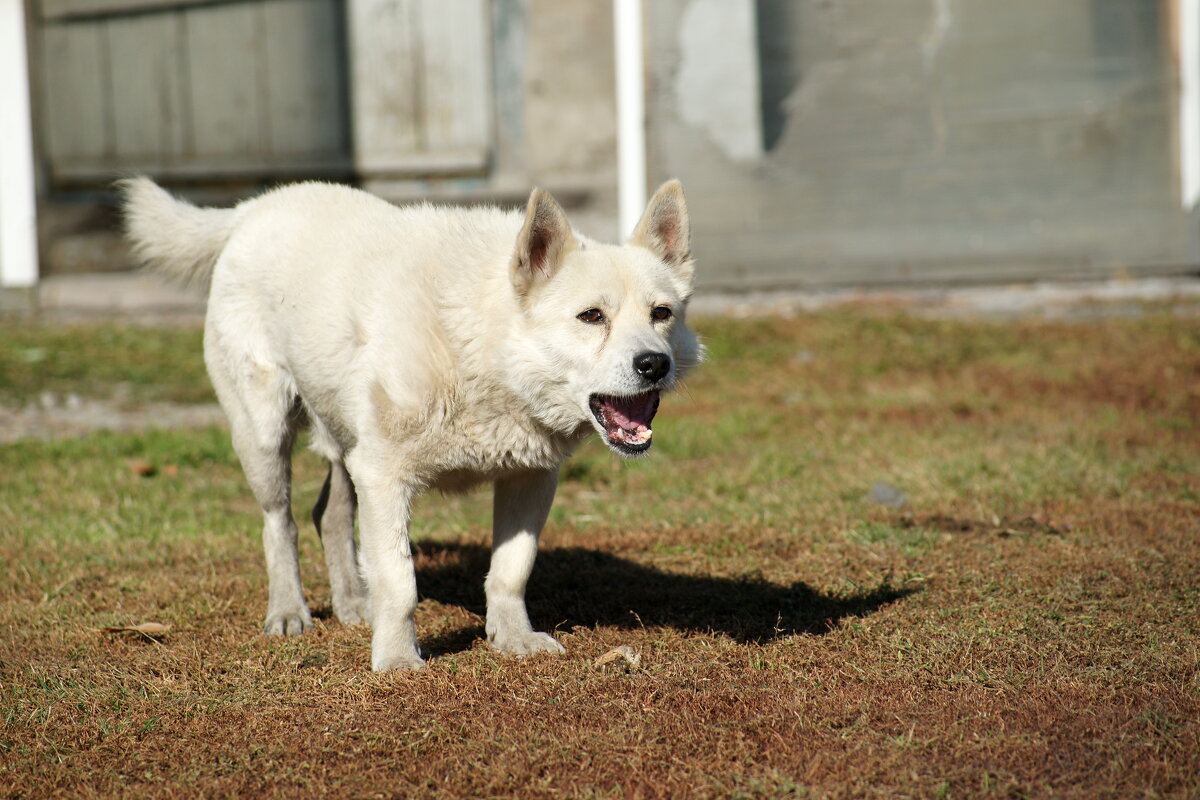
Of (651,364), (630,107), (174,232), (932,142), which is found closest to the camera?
(651,364)

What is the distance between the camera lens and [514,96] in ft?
39.1

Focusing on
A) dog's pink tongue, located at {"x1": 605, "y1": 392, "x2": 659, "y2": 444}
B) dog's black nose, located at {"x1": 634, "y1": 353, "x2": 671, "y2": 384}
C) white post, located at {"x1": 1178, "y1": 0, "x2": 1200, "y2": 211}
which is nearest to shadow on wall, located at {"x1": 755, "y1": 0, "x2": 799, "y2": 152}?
white post, located at {"x1": 1178, "y1": 0, "x2": 1200, "y2": 211}

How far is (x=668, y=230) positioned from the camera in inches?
172

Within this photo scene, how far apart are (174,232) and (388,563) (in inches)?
81.9

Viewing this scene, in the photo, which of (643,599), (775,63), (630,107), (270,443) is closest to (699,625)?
(643,599)

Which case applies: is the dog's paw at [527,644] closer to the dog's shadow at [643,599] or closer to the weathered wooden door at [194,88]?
the dog's shadow at [643,599]

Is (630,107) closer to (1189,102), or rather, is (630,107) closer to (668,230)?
(1189,102)

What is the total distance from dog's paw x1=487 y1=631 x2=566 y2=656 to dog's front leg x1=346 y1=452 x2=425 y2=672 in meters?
0.30

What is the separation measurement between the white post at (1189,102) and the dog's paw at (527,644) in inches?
355

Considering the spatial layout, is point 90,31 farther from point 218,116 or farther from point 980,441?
point 980,441

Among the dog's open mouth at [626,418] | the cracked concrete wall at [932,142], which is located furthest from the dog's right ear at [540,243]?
the cracked concrete wall at [932,142]

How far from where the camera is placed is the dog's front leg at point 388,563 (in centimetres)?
400

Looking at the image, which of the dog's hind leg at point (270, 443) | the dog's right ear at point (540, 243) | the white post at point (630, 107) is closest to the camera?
the dog's right ear at point (540, 243)

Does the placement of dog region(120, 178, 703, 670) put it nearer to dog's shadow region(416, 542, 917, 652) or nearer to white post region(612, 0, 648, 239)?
dog's shadow region(416, 542, 917, 652)
